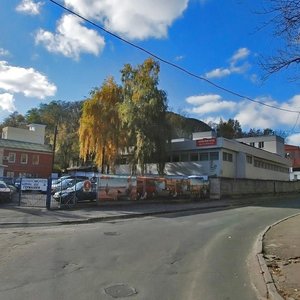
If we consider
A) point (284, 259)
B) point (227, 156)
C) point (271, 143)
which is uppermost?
point (271, 143)

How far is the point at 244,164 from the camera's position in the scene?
52219 mm

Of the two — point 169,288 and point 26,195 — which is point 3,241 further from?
point 26,195

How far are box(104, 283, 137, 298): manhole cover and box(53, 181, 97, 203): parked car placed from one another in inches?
719

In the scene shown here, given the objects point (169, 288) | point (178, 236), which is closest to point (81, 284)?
point (169, 288)

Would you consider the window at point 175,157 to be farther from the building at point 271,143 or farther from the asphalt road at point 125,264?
the asphalt road at point 125,264

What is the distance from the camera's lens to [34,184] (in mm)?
26297

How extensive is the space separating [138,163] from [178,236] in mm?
32511

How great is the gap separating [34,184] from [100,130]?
21997mm

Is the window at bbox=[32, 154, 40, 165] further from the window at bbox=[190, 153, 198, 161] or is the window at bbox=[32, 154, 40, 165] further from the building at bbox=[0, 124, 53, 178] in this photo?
the window at bbox=[190, 153, 198, 161]

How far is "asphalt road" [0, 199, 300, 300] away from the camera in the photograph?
7.39 metres

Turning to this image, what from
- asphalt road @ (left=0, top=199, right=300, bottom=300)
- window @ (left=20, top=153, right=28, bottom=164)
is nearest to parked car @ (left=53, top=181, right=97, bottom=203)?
asphalt road @ (left=0, top=199, right=300, bottom=300)

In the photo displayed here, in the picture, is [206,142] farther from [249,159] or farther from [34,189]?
[34,189]

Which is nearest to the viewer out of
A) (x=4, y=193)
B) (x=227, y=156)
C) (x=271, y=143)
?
(x=4, y=193)

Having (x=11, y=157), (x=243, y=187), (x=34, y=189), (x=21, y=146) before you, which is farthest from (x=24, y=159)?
(x=34, y=189)
